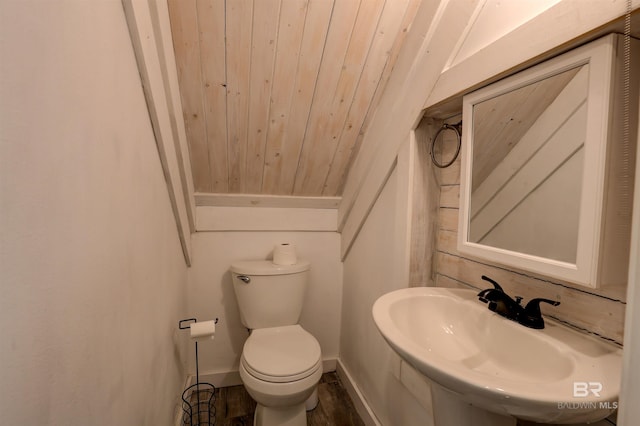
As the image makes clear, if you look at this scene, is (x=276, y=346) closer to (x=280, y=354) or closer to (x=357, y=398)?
(x=280, y=354)

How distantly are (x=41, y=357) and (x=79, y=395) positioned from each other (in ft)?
0.62

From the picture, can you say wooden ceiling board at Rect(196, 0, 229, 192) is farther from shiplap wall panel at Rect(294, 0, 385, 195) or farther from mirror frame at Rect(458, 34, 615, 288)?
mirror frame at Rect(458, 34, 615, 288)

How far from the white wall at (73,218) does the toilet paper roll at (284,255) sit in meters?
0.89

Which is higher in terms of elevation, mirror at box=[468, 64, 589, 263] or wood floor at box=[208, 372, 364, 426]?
mirror at box=[468, 64, 589, 263]

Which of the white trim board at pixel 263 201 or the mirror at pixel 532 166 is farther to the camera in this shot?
the white trim board at pixel 263 201

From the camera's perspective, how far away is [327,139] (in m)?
1.73

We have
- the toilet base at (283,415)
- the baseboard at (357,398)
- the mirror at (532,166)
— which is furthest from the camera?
the baseboard at (357,398)

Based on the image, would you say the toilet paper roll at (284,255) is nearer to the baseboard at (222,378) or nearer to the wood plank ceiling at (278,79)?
the wood plank ceiling at (278,79)

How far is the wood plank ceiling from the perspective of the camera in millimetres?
1222

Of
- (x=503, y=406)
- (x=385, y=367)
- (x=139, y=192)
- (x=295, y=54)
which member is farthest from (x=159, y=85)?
(x=385, y=367)

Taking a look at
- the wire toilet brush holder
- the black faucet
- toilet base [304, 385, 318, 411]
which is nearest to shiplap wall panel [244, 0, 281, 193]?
the wire toilet brush holder

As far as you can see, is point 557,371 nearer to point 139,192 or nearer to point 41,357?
point 41,357

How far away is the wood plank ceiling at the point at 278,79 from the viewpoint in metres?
1.22

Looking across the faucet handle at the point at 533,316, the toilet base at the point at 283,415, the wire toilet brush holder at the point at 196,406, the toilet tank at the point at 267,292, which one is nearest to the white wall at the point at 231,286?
the wire toilet brush holder at the point at 196,406
